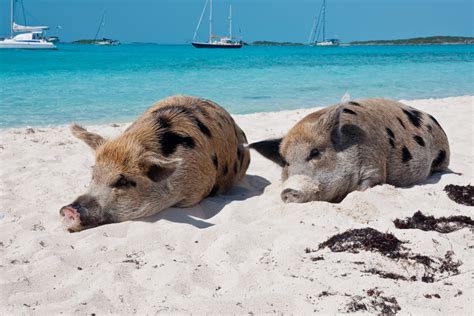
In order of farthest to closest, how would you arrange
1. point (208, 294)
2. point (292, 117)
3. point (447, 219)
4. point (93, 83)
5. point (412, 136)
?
point (93, 83) → point (292, 117) → point (412, 136) → point (447, 219) → point (208, 294)

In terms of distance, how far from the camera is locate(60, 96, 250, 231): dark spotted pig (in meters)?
5.62

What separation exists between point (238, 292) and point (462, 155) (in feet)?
21.0

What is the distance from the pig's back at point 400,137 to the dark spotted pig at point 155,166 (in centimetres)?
157

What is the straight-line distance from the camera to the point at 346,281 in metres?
4.14

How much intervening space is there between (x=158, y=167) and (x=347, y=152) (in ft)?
6.81

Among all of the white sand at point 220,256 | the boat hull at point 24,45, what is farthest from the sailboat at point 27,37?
the white sand at point 220,256

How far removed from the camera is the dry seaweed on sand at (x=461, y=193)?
249 inches

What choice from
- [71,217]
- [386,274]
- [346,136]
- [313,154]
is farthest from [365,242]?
[71,217]

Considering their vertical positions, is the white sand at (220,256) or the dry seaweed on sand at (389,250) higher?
the dry seaweed on sand at (389,250)

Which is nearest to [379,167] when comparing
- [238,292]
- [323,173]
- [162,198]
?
[323,173]

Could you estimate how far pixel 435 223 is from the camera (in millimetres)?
5438

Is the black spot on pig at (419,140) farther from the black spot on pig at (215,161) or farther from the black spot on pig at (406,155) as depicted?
the black spot on pig at (215,161)

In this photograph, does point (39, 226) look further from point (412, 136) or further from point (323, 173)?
point (412, 136)

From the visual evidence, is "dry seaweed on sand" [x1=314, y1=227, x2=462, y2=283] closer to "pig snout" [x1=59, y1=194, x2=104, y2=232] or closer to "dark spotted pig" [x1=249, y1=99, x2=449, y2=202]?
"dark spotted pig" [x1=249, y1=99, x2=449, y2=202]
